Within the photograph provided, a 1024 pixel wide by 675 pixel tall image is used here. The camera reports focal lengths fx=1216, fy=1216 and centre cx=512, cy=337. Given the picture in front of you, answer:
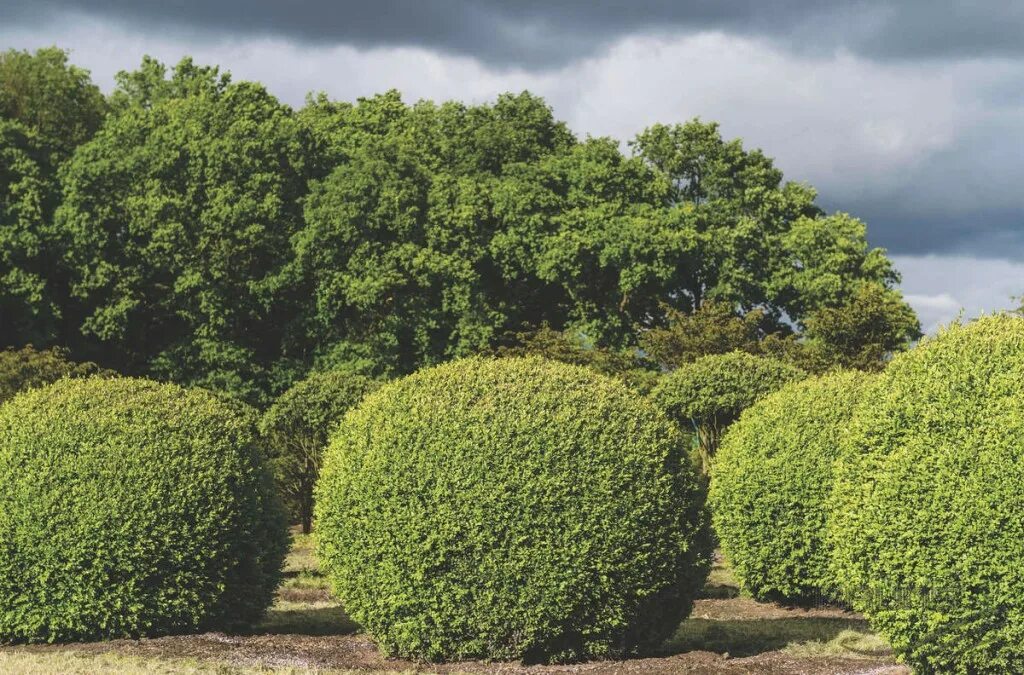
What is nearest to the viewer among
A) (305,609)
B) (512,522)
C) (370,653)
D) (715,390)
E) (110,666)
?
(512,522)

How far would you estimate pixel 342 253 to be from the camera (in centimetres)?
4172

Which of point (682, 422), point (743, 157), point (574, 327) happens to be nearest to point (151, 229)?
point (574, 327)

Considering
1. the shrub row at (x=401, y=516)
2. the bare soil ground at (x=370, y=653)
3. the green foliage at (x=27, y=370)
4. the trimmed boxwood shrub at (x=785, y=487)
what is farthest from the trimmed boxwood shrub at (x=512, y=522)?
the green foliage at (x=27, y=370)

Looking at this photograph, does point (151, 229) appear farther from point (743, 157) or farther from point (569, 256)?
point (743, 157)

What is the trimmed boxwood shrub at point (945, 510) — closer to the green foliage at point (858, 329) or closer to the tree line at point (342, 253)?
the tree line at point (342, 253)

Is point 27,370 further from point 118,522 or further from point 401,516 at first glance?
point 401,516

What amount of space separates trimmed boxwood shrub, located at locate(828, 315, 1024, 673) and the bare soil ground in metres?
1.24

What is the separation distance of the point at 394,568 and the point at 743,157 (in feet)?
142

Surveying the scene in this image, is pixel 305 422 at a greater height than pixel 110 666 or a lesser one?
greater

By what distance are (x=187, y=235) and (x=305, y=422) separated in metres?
15.8

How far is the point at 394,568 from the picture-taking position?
11414mm

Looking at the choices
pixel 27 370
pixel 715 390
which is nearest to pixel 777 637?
pixel 715 390

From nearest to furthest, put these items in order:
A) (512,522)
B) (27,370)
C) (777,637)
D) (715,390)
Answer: (512,522)
(777,637)
(715,390)
(27,370)

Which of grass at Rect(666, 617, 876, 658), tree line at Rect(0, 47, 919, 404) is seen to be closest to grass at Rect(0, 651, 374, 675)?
grass at Rect(666, 617, 876, 658)
